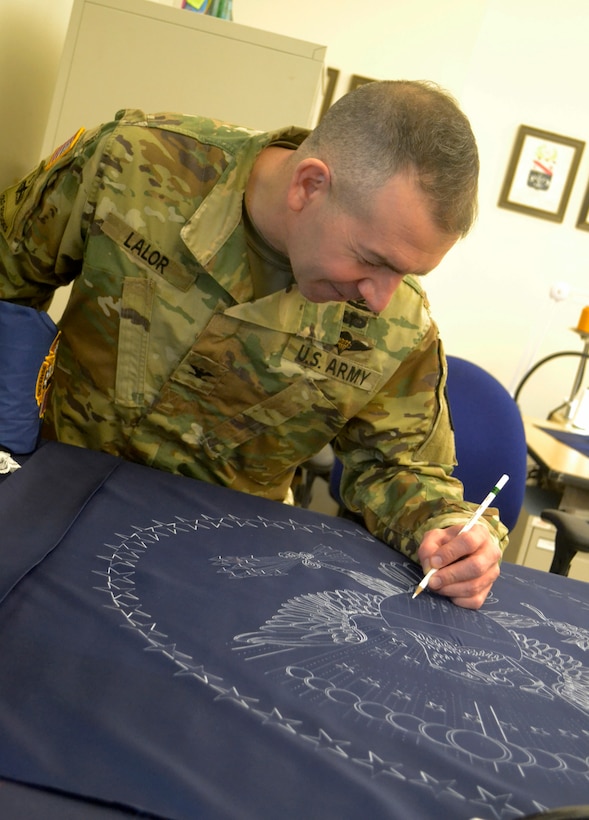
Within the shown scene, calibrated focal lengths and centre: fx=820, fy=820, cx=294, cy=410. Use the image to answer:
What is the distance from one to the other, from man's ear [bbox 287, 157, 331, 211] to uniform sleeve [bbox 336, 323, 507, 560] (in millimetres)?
339

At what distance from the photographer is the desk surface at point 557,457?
2230 millimetres

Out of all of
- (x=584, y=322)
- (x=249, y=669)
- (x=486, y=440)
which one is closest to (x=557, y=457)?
(x=486, y=440)

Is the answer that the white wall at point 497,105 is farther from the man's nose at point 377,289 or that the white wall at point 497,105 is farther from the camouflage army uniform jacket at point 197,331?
the man's nose at point 377,289

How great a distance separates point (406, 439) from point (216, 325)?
363 millimetres

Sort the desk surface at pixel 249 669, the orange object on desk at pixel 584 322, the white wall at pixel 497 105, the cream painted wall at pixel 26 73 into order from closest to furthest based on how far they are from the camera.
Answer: the desk surface at pixel 249 669
the cream painted wall at pixel 26 73
the orange object on desk at pixel 584 322
the white wall at pixel 497 105

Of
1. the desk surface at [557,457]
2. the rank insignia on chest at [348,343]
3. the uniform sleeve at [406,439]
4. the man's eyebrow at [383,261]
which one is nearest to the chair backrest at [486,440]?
the desk surface at [557,457]

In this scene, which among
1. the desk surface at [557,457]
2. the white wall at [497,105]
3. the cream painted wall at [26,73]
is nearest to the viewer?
the cream painted wall at [26,73]

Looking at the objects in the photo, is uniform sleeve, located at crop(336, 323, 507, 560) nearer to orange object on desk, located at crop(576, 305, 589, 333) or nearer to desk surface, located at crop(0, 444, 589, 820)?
desk surface, located at crop(0, 444, 589, 820)

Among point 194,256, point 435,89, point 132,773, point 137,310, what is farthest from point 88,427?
point 132,773

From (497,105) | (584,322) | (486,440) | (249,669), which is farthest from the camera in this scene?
(497,105)

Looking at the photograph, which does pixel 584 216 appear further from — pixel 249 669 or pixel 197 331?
pixel 249 669

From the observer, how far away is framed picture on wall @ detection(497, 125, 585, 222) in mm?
3598

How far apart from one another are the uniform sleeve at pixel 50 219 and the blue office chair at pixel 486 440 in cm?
96

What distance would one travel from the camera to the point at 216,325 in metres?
1.29
